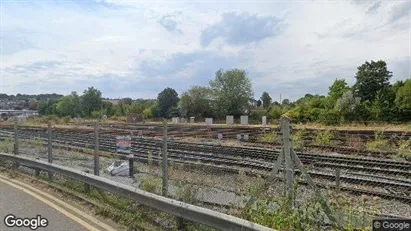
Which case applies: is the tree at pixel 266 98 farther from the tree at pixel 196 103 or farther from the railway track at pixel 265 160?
the railway track at pixel 265 160

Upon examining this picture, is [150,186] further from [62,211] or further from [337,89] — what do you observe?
[337,89]

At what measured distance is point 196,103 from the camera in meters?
110

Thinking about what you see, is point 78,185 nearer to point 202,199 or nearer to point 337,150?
point 202,199

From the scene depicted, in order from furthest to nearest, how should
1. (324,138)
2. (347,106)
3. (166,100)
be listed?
(166,100) < (347,106) < (324,138)

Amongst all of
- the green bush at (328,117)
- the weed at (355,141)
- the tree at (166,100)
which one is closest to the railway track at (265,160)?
the weed at (355,141)

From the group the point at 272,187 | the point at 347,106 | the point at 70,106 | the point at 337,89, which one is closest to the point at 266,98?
the point at 337,89

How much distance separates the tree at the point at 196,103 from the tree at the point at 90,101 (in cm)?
4702

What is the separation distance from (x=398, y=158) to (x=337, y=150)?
5069 millimetres

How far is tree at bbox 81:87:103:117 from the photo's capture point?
148 metres

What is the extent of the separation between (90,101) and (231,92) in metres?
59.0

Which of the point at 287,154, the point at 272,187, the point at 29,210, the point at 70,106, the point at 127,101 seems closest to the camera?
the point at 287,154

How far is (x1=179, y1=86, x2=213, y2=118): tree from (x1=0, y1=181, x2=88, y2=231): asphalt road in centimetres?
9860

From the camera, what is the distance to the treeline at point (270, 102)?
6756cm

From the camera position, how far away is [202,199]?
7.84 m
